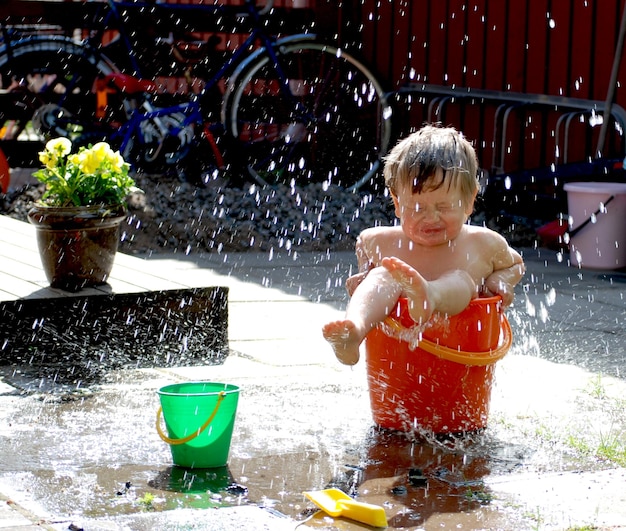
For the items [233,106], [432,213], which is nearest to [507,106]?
[233,106]

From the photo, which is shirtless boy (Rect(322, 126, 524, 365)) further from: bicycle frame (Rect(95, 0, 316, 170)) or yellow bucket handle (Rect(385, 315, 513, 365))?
bicycle frame (Rect(95, 0, 316, 170))

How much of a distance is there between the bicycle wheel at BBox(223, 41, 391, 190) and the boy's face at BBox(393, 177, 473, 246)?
20.2 ft

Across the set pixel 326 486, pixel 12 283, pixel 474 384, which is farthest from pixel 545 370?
pixel 12 283

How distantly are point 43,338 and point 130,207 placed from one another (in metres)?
3.94

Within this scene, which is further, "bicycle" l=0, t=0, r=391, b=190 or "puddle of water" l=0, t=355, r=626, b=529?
"bicycle" l=0, t=0, r=391, b=190

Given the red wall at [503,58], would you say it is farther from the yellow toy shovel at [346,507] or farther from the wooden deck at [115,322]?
the yellow toy shovel at [346,507]

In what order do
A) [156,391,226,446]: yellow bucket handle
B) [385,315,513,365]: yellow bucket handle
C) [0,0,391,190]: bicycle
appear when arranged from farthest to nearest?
1. [0,0,391,190]: bicycle
2. [385,315,513,365]: yellow bucket handle
3. [156,391,226,446]: yellow bucket handle

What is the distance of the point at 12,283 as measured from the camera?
5.27 metres

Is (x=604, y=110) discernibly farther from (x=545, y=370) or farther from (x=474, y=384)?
(x=474, y=384)

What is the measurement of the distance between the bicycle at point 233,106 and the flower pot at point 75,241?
467 centimetres

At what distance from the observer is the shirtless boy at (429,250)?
378cm

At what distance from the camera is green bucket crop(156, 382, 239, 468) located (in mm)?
3572

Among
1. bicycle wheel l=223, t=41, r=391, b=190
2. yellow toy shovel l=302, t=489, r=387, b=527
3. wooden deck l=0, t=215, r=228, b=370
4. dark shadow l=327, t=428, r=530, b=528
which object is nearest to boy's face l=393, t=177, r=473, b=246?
dark shadow l=327, t=428, r=530, b=528

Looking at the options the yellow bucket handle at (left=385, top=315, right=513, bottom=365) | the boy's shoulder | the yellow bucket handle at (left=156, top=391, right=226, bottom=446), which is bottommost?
the yellow bucket handle at (left=156, top=391, right=226, bottom=446)
